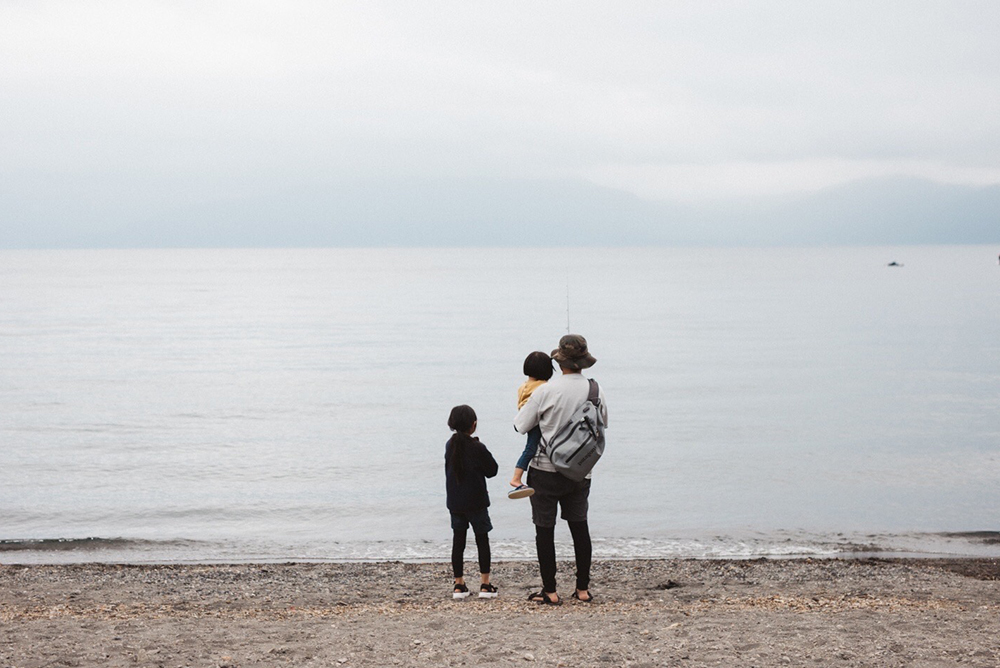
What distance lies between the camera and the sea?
1278 centimetres

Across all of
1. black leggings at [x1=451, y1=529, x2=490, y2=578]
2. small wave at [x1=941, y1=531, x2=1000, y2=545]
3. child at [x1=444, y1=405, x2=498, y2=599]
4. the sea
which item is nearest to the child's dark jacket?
child at [x1=444, y1=405, x2=498, y2=599]

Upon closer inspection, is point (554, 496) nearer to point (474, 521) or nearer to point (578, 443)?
point (578, 443)

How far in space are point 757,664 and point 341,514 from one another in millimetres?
9050

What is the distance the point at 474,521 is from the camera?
7.62 m

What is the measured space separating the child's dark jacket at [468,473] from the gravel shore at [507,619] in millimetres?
799

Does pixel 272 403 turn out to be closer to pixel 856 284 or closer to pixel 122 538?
pixel 122 538

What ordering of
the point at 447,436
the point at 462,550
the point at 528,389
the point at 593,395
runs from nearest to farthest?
the point at 593,395 → the point at 528,389 → the point at 462,550 → the point at 447,436

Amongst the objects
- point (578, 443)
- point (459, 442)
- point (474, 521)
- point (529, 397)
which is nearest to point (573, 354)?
point (529, 397)

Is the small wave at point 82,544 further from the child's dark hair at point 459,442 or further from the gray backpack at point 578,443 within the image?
the gray backpack at point 578,443

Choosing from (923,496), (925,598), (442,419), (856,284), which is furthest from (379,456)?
(856,284)

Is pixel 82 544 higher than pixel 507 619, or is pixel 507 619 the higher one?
pixel 507 619

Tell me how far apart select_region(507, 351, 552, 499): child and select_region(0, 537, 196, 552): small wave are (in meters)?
7.06

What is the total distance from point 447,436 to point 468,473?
1321 cm

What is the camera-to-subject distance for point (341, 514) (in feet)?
45.6
